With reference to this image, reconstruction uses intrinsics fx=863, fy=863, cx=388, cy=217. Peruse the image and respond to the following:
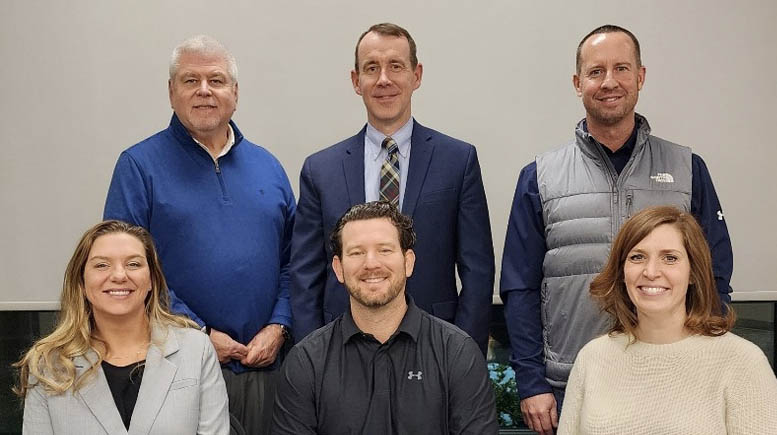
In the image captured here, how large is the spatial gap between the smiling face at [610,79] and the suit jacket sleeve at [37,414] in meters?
1.90

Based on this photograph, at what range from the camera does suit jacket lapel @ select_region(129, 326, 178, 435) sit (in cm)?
246

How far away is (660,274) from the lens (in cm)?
235

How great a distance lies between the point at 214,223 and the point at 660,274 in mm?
1436

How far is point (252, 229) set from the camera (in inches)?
116

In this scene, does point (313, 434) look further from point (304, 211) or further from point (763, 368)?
point (763, 368)

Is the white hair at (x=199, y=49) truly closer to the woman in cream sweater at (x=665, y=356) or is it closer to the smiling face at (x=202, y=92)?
the smiling face at (x=202, y=92)

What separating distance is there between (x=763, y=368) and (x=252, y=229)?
1.64m

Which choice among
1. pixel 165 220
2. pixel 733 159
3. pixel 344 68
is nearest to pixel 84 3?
pixel 344 68

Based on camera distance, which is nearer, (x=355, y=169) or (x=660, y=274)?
(x=660, y=274)

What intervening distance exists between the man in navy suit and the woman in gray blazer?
42 centimetres

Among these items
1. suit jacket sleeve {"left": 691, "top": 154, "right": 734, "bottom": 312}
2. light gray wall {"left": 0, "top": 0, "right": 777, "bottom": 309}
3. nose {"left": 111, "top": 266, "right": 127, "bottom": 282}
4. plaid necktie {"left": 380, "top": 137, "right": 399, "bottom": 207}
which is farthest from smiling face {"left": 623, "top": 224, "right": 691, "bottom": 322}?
light gray wall {"left": 0, "top": 0, "right": 777, "bottom": 309}

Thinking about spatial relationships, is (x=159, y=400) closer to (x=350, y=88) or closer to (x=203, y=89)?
(x=203, y=89)

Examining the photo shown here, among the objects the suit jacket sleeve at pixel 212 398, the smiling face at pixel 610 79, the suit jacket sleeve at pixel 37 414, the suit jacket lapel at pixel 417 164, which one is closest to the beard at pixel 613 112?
the smiling face at pixel 610 79

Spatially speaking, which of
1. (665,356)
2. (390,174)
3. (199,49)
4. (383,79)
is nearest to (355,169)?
(390,174)
